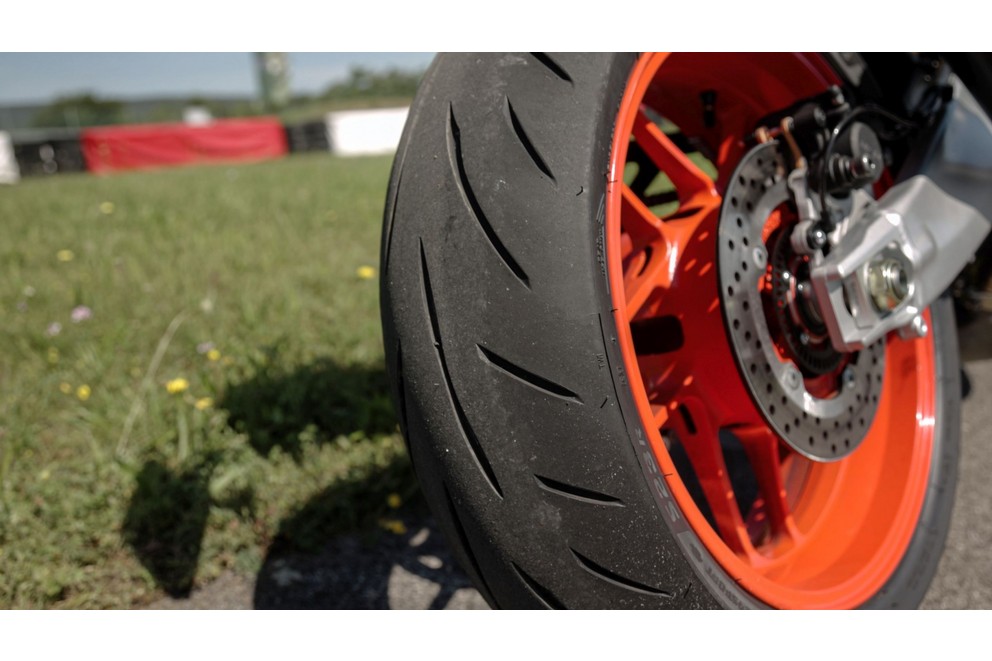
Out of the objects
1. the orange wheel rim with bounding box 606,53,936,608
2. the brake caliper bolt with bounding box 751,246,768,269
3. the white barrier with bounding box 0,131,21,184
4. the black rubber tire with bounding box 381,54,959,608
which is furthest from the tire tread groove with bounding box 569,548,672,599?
the white barrier with bounding box 0,131,21,184

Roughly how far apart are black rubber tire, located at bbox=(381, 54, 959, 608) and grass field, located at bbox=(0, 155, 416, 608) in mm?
790

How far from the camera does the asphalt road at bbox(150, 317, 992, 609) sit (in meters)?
1.42

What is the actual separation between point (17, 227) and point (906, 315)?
14.2ft

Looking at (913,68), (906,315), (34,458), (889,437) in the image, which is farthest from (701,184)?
(34,458)

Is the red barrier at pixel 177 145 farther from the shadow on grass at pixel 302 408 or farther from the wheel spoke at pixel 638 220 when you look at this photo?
the wheel spoke at pixel 638 220

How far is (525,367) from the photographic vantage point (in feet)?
2.87

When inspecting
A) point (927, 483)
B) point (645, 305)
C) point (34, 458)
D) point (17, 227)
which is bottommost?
point (927, 483)

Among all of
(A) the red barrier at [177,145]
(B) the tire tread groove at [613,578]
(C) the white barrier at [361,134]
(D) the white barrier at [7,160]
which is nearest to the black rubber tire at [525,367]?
(B) the tire tread groove at [613,578]

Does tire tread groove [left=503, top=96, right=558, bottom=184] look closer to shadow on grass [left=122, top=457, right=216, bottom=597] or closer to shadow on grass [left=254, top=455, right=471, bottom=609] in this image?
shadow on grass [left=254, top=455, right=471, bottom=609]

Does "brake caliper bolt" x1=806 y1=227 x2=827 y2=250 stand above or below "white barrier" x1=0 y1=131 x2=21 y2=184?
below

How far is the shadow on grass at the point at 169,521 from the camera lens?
1.47 metres

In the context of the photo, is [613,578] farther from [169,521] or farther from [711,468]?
[169,521]

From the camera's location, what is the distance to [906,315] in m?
1.32

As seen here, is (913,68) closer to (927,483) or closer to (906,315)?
(906,315)
